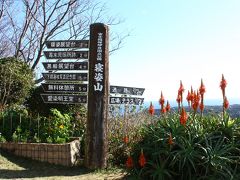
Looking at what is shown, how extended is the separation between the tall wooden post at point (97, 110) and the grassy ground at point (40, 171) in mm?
331

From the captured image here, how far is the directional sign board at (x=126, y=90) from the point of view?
1034 centimetres

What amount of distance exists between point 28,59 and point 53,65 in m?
7.95

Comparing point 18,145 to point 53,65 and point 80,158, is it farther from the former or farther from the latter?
point 53,65

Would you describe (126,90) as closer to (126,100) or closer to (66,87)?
(126,100)

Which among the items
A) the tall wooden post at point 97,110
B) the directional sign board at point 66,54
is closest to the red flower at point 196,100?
the tall wooden post at point 97,110

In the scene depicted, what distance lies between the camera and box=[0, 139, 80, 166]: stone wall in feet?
29.8

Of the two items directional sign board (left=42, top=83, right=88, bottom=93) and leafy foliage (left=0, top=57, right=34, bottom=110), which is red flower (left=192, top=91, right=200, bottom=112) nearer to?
directional sign board (left=42, top=83, right=88, bottom=93)

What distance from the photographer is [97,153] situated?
8961mm

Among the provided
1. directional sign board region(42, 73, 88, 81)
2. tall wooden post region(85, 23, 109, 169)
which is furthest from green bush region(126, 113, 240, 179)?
directional sign board region(42, 73, 88, 81)

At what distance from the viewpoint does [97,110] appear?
900 cm

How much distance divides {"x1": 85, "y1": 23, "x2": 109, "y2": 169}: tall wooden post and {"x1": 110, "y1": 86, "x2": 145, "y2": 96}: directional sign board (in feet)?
3.99

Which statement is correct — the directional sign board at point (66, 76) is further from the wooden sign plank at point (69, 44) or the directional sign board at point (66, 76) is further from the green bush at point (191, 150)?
the green bush at point (191, 150)

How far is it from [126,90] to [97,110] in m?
1.75

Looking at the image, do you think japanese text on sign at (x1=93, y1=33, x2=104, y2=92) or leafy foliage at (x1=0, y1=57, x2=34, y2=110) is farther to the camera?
leafy foliage at (x1=0, y1=57, x2=34, y2=110)
